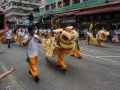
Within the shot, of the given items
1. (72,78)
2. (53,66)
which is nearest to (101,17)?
(53,66)

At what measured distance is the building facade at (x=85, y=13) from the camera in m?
19.6

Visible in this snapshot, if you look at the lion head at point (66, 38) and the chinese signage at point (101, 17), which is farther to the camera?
the chinese signage at point (101, 17)

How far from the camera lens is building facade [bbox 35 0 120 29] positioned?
19.6 meters

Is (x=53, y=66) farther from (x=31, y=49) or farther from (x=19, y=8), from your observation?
(x=19, y=8)

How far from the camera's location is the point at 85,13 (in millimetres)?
21906

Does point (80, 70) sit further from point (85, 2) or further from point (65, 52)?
point (85, 2)

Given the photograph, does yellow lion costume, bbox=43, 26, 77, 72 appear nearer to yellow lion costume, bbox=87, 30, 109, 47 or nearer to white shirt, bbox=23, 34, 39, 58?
white shirt, bbox=23, 34, 39, 58

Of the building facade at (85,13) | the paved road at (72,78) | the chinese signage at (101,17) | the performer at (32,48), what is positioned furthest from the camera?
the building facade at (85,13)

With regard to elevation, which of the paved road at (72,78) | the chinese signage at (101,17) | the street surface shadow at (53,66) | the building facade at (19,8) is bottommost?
the paved road at (72,78)

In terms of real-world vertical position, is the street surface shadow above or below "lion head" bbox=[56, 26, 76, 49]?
below

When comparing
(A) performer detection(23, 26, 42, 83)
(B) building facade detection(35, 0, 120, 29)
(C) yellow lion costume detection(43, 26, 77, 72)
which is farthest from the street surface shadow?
(B) building facade detection(35, 0, 120, 29)

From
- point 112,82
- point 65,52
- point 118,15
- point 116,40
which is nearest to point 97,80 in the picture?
point 112,82

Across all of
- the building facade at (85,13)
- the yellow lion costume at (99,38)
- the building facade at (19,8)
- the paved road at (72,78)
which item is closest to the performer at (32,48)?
the paved road at (72,78)

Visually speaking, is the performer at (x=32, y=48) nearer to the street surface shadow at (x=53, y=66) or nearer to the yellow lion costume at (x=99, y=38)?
the street surface shadow at (x=53, y=66)
